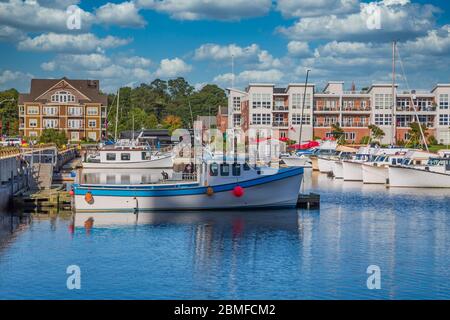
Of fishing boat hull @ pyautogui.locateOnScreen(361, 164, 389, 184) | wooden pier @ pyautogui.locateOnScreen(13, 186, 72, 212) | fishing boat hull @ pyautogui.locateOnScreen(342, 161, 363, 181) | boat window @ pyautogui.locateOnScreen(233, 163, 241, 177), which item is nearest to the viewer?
boat window @ pyautogui.locateOnScreen(233, 163, 241, 177)

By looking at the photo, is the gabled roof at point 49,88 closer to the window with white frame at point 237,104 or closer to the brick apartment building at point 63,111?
the brick apartment building at point 63,111

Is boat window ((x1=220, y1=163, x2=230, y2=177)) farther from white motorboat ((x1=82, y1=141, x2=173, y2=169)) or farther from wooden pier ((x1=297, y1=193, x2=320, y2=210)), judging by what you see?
white motorboat ((x1=82, y1=141, x2=173, y2=169))

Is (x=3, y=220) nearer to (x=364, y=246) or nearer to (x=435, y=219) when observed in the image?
(x=364, y=246)

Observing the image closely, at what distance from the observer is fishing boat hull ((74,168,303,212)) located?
149 feet

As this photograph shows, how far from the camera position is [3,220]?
44000 millimetres

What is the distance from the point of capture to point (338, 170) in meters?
81.5

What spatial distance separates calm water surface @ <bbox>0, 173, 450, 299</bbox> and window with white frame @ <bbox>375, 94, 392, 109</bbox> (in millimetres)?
73588

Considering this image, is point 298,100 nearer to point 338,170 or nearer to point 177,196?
point 338,170

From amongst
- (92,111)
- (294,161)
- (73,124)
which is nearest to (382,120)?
(294,161)

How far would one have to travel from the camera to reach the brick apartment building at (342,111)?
4771 inches

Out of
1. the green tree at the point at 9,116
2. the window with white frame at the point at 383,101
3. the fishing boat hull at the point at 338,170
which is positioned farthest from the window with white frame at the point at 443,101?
the green tree at the point at 9,116

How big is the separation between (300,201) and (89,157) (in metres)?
38.3

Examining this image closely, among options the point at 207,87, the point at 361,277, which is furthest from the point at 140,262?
the point at 207,87

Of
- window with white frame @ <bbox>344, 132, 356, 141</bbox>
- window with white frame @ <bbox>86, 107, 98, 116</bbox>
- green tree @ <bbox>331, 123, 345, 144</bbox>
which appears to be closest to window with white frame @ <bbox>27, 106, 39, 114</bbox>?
window with white frame @ <bbox>86, 107, 98, 116</bbox>
